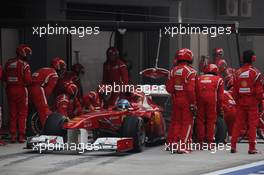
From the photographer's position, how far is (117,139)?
1568 centimetres

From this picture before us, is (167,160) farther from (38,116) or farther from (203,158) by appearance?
(38,116)

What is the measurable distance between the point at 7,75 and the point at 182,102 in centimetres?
438

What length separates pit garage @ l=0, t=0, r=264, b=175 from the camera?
1473cm

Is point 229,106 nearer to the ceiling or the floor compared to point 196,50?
nearer to the floor

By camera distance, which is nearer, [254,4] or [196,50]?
[196,50]

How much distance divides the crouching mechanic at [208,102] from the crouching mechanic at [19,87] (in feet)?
12.8

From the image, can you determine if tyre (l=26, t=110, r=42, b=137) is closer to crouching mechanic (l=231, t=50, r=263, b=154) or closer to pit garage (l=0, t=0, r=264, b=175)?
pit garage (l=0, t=0, r=264, b=175)

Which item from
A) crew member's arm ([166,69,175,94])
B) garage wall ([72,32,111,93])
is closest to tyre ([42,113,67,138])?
crew member's arm ([166,69,175,94])

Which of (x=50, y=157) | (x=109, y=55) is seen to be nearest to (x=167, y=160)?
(x=50, y=157)

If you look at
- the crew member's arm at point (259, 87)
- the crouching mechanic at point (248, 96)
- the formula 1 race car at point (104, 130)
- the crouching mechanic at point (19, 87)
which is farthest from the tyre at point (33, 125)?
the crew member's arm at point (259, 87)

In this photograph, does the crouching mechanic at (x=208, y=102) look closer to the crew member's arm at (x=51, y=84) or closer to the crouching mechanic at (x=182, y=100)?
the crouching mechanic at (x=182, y=100)

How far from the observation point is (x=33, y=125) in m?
19.3

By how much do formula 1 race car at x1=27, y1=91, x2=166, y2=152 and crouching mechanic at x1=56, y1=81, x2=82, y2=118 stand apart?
7.45 feet

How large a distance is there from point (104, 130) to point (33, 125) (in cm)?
314
